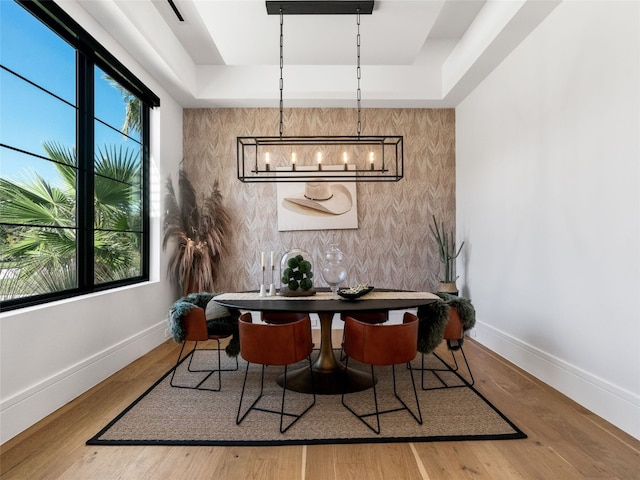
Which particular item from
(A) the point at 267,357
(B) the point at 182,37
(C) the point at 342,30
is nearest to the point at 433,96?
(C) the point at 342,30

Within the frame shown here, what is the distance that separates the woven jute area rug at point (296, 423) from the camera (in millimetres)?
2150

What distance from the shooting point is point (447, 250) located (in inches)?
186

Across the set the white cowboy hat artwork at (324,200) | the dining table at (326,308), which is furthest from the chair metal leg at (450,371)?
the white cowboy hat artwork at (324,200)

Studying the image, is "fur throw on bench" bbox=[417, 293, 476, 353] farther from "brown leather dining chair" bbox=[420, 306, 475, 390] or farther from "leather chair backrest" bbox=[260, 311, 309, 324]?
"leather chair backrest" bbox=[260, 311, 309, 324]

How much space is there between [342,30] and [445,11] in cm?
96

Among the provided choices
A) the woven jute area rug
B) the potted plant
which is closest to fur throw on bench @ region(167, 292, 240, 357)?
the woven jute area rug

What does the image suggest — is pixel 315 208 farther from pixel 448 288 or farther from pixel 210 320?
pixel 210 320

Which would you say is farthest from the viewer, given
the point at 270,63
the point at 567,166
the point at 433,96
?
the point at 433,96

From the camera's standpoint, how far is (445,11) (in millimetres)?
3547

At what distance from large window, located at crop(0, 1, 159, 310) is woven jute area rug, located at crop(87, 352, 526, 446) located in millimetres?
1036

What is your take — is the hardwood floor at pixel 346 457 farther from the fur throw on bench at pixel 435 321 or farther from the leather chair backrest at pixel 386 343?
the fur throw on bench at pixel 435 321

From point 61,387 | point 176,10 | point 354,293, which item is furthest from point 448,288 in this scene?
point 176,10

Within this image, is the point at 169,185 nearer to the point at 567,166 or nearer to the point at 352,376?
the point at 352,376

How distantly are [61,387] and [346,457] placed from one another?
76.7 inches
